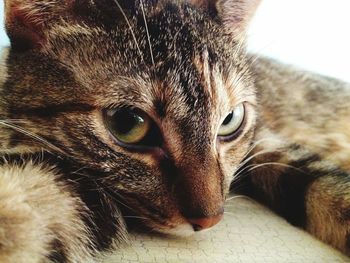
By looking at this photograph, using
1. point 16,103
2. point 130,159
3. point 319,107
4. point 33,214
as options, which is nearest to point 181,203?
point 130,159

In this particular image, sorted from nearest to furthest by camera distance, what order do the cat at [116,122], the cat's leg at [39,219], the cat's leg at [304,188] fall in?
the cat's leg at [39,219] < the cat at [116,122] < the cat's leg at [304,188]

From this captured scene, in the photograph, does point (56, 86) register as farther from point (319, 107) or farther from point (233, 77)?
point (319, 107)

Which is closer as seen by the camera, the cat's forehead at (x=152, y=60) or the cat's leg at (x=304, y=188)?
the cat's forehead at (x=152, y=60)

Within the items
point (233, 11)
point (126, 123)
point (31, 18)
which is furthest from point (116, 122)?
point (233, 11)

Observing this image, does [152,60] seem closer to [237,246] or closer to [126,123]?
[126,123]

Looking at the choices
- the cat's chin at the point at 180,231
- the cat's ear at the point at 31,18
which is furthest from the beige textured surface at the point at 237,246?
the cat's ear at the point at 31,18

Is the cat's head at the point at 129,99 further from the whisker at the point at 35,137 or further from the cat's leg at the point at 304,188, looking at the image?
the cat's leg at the point at 304,188
